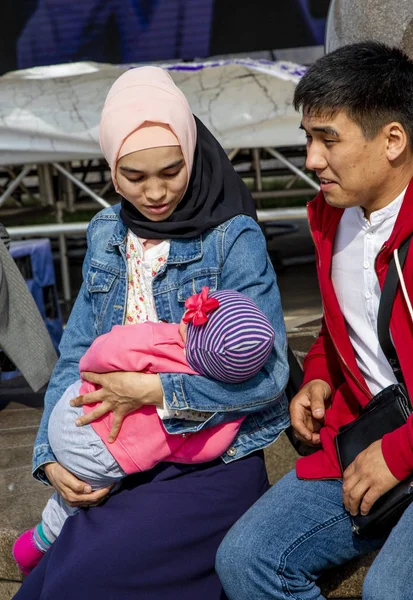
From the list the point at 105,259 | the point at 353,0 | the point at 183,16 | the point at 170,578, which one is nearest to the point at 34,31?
the point at 183,16

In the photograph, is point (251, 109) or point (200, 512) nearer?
point (200, 512)

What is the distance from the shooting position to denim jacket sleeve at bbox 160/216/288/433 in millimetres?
2295

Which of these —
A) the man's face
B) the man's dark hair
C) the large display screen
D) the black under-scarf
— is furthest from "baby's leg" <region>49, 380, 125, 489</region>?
the large display screen

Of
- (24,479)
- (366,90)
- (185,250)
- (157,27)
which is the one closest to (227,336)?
(185,250)

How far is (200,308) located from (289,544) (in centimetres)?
66

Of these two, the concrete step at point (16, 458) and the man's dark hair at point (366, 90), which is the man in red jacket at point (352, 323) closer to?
the man's dark hair at point (366, 90)

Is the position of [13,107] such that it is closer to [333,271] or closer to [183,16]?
[333,271]

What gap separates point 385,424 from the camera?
221 centimetres

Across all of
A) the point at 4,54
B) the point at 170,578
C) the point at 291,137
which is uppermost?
the point at 170,578

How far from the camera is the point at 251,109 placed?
5941 mm

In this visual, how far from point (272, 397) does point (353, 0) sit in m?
1.90

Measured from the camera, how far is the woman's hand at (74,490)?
2.42m

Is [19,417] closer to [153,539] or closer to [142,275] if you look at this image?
[142,275]

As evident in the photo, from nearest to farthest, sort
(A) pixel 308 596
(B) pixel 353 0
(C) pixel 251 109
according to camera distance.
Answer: (A) pixel 308 596 → (B) pixel 353 0 → (C) pixel 251 109
